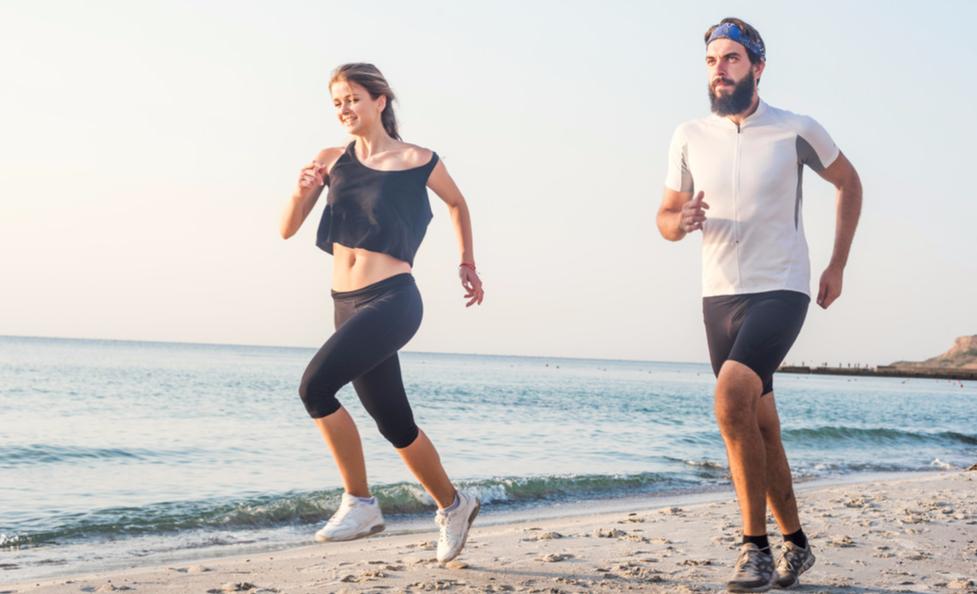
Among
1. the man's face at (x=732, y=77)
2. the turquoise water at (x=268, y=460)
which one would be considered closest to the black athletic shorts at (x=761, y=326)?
the man's face at (x=732, y=77)

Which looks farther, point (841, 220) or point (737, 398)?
point (841, 220)

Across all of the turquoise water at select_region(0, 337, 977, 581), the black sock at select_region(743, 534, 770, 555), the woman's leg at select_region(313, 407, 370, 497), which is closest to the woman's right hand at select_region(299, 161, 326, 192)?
the woman's leg at select_region(313, 407, 370, 497)

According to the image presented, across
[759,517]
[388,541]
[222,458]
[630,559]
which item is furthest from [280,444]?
[759,517]

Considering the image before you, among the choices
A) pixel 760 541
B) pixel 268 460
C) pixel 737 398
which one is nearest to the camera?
pixel 737 398

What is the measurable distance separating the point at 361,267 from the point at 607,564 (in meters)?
1.90

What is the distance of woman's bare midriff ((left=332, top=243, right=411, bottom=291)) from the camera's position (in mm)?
4164

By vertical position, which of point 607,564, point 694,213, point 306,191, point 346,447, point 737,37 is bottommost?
point 607,564

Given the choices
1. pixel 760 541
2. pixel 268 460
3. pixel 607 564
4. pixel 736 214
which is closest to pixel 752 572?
pixel 760 541

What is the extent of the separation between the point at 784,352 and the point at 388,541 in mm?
4155

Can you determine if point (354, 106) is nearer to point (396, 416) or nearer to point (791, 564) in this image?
point (396, 416)

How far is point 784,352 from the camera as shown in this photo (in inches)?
153

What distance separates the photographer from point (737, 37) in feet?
13.3

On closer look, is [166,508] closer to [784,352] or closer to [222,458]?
[222,458]

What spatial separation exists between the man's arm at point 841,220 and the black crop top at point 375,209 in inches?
64.7
